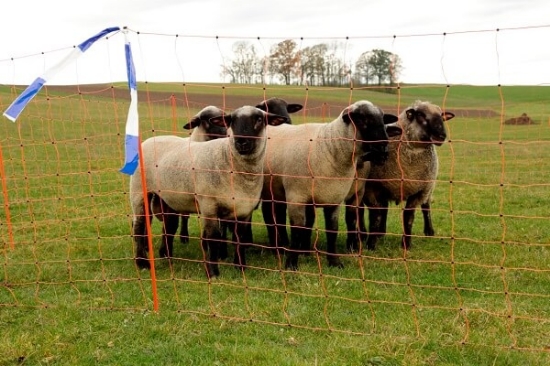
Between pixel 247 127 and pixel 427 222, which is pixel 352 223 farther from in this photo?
pixel 247 127

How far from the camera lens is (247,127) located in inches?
240

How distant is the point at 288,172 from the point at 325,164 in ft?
1.85

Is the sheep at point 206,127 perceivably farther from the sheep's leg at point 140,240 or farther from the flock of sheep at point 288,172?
the sheep's leg at point 140,240

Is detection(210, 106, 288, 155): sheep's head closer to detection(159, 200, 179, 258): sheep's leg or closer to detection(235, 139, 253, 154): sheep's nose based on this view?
detection(235, 139, 253, 154): sheep's nose

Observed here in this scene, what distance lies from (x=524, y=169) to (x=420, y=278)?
1010 cm

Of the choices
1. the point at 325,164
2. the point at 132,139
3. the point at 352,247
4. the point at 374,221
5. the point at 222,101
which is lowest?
the point at 352,247

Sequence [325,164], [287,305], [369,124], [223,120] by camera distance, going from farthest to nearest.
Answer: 1. [325,164]
2. [223,120]
3. [369,124]
4. [287,305]

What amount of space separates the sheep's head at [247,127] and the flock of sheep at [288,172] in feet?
0.04

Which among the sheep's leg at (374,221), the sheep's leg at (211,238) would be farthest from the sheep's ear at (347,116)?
the sheep's leg at (211,238)

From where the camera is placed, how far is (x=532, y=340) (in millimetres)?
4562

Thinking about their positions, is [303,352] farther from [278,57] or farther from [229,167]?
[278,57]

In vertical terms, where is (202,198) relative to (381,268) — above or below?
above

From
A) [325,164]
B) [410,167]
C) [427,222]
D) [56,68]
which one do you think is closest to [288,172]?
[325,164]

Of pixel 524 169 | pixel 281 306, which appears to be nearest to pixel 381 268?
pixel 281 306
